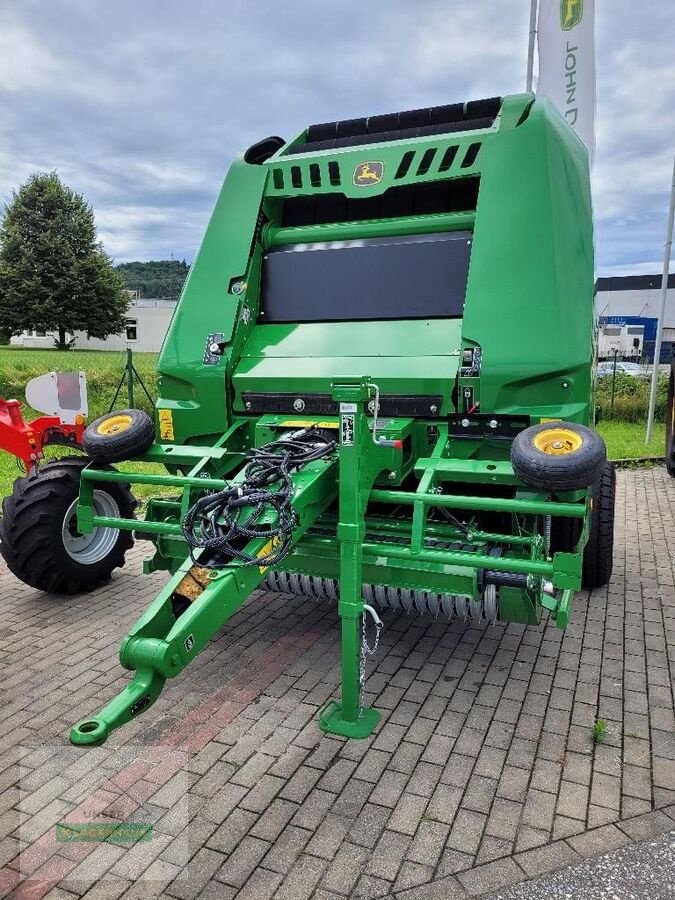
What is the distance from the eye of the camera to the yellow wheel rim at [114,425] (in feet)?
13.1

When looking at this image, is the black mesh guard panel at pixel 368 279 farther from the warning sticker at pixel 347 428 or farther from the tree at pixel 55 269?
the tree at pixel 55 269

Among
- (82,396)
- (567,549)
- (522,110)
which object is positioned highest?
(522,110)

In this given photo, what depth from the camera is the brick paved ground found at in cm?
240

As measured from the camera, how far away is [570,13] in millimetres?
9594

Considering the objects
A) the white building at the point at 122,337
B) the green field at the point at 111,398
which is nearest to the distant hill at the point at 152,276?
the white building at the point at 122,337

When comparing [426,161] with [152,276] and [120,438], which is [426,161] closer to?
[120,438]

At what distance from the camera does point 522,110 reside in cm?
404

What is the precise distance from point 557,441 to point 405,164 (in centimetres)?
212

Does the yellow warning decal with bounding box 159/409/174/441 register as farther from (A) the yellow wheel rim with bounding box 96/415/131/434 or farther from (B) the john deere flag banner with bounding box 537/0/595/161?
(B) the john deere flag banner with bounding box 537/0/595/161

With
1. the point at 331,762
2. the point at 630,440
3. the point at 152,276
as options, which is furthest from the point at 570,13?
the point at 152,276

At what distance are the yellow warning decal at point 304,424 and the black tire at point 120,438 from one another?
769 mm

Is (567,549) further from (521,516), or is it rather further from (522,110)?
(522,110)

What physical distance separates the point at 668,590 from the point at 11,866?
4.48m

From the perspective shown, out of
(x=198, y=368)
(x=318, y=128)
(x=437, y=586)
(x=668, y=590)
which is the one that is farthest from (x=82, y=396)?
(x=668, y=590)
